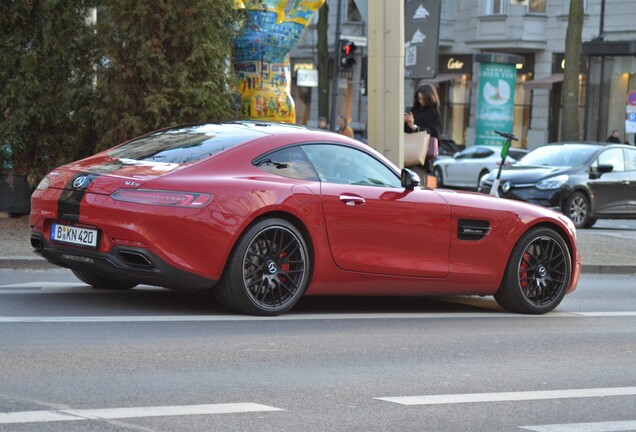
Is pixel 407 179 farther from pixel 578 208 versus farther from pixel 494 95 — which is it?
pixel 494 95

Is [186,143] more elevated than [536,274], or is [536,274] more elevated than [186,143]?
[186,143]

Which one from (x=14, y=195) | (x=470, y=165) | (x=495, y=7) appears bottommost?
(x=470, y=165)

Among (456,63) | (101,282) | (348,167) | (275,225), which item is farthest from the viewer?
(456,63)

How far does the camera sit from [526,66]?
54.2m

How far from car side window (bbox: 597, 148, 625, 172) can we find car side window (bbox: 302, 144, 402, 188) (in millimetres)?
14717

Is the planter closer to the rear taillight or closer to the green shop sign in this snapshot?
the rear taillight

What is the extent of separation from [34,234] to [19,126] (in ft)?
22.1

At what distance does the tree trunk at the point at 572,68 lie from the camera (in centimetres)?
3694

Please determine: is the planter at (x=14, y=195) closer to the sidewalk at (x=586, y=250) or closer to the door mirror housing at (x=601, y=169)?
the sidewalk at (x=586, y=250)

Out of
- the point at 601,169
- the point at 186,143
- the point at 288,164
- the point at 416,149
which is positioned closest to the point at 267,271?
the point at 288,164

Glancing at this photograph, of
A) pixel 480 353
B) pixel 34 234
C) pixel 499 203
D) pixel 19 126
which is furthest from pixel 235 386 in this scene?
pixel 19 126

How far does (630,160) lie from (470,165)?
1330 cm

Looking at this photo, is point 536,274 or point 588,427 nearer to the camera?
point 588,427

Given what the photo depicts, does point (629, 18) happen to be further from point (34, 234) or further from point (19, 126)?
point (34, 234)
